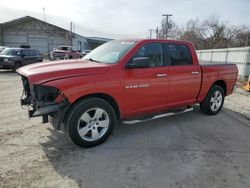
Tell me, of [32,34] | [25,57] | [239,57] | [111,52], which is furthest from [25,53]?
[32,34]

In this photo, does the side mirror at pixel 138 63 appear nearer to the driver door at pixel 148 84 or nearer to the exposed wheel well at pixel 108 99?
the driver door at pixel 148 84

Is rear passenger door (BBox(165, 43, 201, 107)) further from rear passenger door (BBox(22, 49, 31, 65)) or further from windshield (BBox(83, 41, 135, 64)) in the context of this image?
rear passenger door (BBox(22, 49, 31, 65))

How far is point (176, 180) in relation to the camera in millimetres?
3107

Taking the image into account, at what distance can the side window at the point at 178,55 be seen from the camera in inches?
191

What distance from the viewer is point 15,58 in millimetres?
15484

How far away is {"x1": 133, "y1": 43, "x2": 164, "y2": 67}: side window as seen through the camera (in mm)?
4391

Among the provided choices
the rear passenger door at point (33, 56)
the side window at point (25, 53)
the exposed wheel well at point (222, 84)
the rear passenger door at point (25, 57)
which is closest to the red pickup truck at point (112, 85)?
the exposed wheel well at point (222, 84)

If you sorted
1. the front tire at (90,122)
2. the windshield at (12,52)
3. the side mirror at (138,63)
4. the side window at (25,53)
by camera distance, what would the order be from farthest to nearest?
the side window at (25,53)
the windshield at (12,52)
the side mirror at (138,63)
the front tire at (90,122)

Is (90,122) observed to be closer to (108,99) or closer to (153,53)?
(108,99)

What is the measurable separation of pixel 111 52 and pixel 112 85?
981 millimetres

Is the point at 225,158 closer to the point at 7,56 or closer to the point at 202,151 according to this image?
the point at 202,151

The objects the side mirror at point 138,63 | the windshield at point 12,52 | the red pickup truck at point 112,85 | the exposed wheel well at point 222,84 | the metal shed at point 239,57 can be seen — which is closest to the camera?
the red pickup truck at point 112,85

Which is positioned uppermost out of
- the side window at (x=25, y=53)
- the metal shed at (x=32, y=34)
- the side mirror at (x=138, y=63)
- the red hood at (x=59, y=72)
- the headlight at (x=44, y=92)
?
the metal shed at (x=32, y=34)

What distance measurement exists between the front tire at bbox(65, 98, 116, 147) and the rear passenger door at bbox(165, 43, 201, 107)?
1607 millimetres
